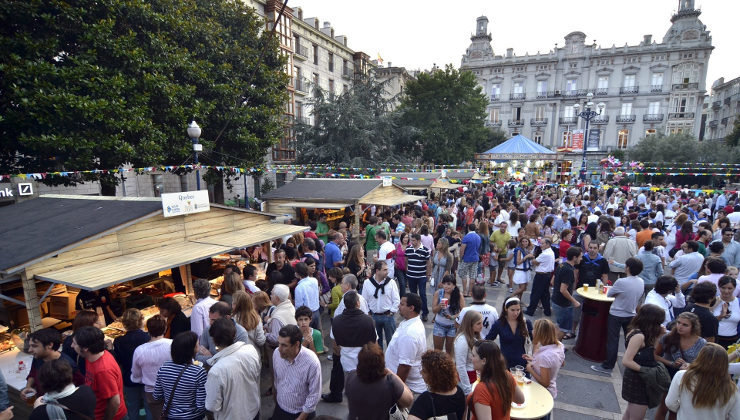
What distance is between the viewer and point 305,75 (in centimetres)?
3075

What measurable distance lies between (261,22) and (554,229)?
15.8 metres

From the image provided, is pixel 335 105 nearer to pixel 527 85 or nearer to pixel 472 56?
pixel 527 85

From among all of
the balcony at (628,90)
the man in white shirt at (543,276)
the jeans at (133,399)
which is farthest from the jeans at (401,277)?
the balcony at (628,90)

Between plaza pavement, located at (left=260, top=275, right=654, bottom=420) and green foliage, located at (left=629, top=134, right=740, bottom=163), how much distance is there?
33.8 m

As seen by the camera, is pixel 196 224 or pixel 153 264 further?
pixel 196 224

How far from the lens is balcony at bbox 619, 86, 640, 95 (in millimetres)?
46219

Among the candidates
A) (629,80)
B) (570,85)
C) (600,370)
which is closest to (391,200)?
(600,370)

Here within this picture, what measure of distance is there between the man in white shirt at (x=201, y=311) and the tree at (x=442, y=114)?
94.8 ft

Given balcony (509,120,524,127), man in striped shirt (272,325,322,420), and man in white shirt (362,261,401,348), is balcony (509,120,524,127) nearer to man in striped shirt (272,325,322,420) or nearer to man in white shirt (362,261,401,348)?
man in white shirt (362,261,401,348)

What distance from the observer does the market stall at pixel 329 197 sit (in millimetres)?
12906

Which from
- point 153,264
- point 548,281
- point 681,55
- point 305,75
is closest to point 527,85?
point 681,55

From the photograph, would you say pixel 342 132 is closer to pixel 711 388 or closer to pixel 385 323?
pixel 385 323

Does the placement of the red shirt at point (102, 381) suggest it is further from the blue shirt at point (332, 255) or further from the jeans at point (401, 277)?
the jeans at point (401, 277)

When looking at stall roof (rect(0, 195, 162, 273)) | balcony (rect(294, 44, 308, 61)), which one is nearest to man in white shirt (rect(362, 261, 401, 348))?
stall roof (rect(0, 195, 162, 273))
